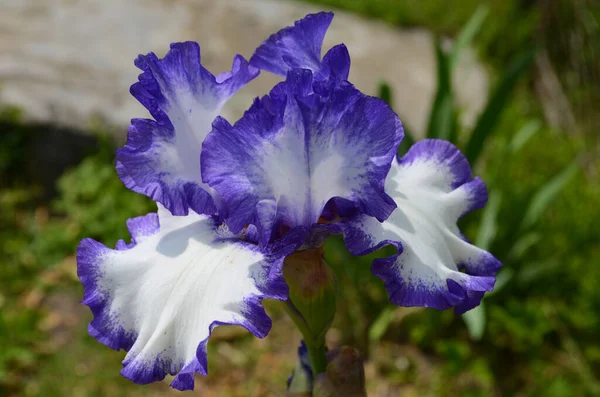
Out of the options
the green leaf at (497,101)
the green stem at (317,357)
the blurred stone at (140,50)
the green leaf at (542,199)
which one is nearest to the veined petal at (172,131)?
the green stem at (317,357)

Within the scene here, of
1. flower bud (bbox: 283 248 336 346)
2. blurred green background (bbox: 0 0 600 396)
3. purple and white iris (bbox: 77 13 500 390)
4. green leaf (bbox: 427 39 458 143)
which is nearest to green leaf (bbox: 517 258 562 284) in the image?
blurred green background (bbox: 0 0 600 396)

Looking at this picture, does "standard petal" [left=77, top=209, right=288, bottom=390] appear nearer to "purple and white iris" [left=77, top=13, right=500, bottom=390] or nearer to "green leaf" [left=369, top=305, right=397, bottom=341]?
"purple and white iris" [left=77, top=13, right=500, bottom=390]

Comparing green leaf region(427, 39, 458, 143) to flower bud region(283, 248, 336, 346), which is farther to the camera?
green leaf region(427, 39, 458, 143)

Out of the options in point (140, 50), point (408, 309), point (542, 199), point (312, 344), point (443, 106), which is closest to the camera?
point (312, 344)

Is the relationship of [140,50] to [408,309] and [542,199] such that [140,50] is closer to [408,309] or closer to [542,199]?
[408,309]

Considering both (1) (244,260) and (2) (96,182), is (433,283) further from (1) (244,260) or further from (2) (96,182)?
(2) (96,182)

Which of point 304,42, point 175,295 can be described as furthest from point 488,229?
point 175,295
